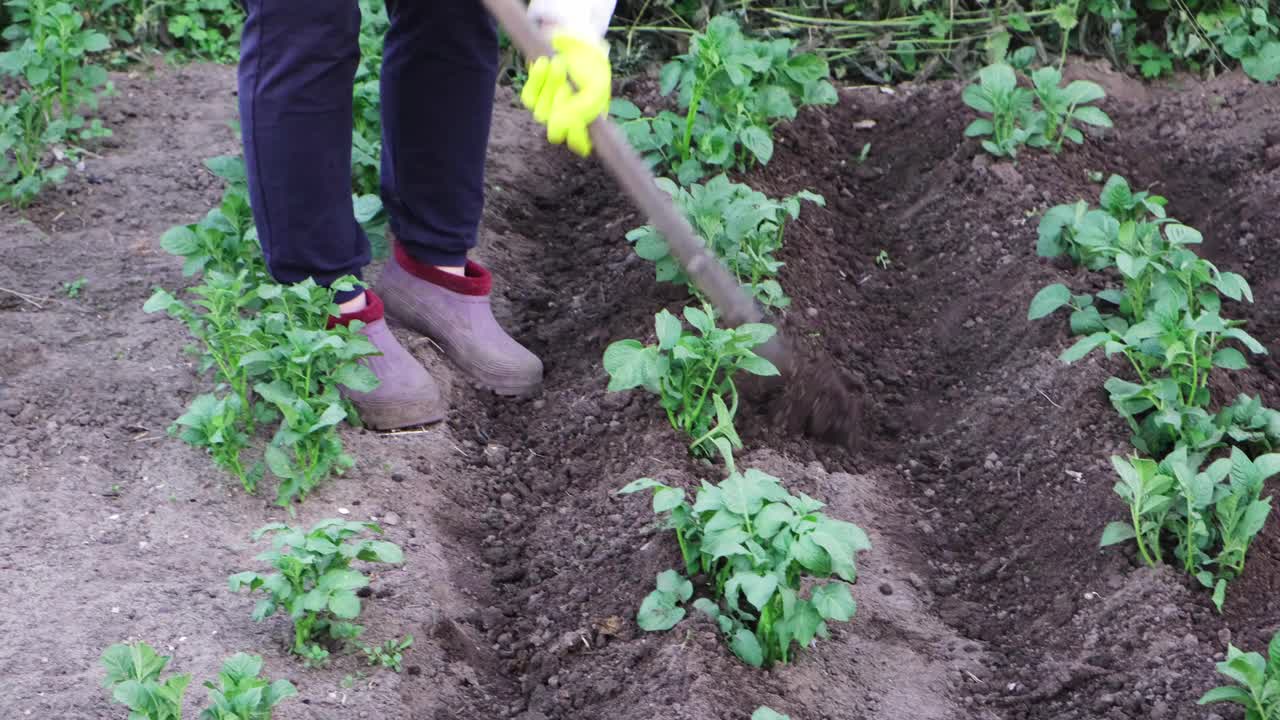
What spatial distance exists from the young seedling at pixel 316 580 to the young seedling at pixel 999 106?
2.24m

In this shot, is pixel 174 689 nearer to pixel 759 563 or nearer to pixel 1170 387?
pixel 759 563

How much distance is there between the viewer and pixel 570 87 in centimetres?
236

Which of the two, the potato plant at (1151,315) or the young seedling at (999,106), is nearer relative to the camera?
the potato plant at (1151,315)

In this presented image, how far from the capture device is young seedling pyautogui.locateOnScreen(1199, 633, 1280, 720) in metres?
2.03

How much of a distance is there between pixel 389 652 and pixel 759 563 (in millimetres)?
635

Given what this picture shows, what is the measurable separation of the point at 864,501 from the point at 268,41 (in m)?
1.43

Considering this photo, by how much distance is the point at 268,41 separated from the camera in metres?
2.51

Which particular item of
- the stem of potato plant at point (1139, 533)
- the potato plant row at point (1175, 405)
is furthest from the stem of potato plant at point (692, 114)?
the stem of potato plant at point (1139, 533)

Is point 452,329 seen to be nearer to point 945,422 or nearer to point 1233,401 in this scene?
point 945,422

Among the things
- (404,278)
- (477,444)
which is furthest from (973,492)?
(404,278)

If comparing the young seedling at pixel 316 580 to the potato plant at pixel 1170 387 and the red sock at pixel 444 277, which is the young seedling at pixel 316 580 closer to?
the red sock at pixel 444 277

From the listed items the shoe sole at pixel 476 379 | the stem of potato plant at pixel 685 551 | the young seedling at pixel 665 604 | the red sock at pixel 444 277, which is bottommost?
the shoe sole at pixel 476 379

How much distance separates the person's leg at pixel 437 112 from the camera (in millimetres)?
2861

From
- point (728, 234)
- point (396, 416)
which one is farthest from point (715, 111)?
point (396, 416)
